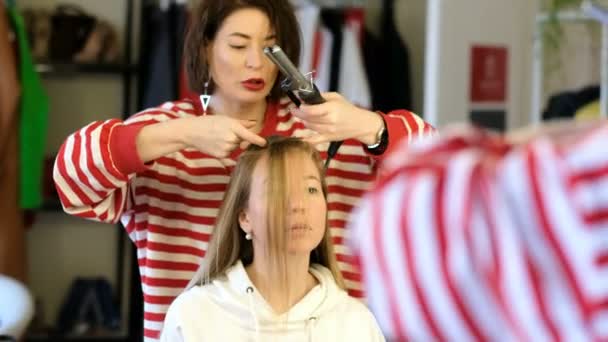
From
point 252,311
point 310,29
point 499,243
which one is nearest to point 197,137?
point 252,311

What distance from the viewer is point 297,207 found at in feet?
4.08

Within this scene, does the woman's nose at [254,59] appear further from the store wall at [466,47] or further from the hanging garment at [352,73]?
the hanging garment at [352,73]

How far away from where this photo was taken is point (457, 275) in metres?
0.56

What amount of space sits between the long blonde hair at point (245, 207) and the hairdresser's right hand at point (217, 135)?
80 millimetres

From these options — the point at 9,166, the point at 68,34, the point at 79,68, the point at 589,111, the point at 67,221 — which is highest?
the point at 68,34

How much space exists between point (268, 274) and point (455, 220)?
77cm

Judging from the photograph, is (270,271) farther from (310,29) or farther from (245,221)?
(310,29)

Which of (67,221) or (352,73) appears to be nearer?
(352,73)

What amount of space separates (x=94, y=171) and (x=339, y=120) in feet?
1.15

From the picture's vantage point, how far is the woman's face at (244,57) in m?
1.33

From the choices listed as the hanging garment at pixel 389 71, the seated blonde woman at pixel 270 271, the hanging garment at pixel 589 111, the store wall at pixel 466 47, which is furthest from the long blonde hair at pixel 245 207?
the hanging garment at pixel 389 71

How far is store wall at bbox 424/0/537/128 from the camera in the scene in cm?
280

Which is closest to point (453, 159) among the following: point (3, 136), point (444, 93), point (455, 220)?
point (455, 220)

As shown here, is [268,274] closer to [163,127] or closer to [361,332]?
[361,332]
